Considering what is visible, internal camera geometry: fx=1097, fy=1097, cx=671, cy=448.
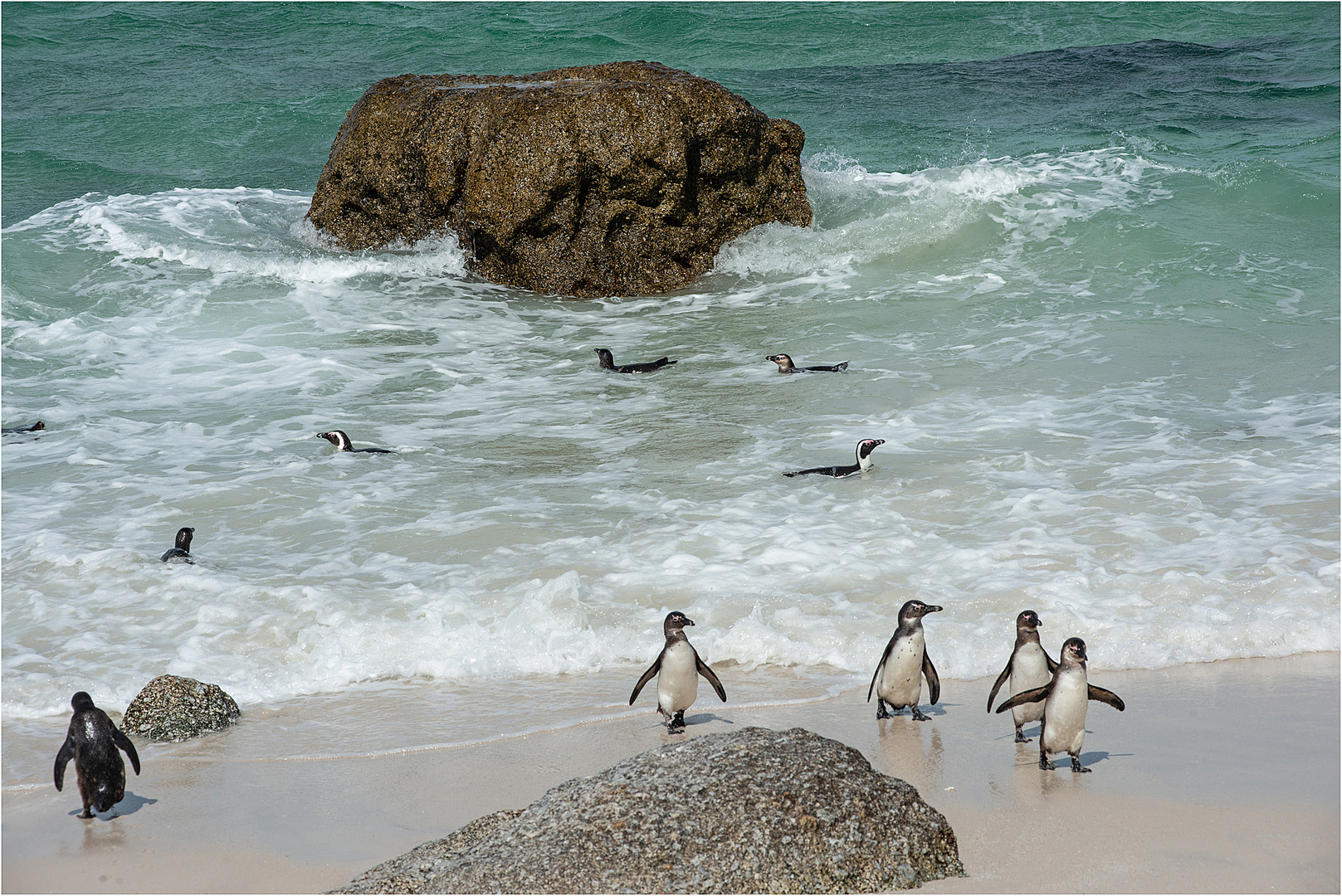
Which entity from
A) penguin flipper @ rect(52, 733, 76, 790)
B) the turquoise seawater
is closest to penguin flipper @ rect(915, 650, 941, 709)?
the turquoise seawater

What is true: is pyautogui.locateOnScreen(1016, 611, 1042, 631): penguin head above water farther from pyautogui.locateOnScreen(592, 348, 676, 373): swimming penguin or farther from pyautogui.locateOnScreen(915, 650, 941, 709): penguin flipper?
pyautogui.locateOnScreen(592, 348, 676, 373): swimming penguin

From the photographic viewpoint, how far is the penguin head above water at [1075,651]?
379 centimetres

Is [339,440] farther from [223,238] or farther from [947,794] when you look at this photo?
[223,238]

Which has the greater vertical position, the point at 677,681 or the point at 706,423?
the point at 677,681

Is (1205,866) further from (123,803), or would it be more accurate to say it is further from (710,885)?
(123,803)

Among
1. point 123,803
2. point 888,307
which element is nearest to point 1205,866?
point 123,803

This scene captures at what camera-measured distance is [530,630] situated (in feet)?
17.0

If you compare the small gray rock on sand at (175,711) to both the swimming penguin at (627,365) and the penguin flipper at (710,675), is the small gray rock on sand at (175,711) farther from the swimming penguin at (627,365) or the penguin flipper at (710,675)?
the swimming penguin at (627,365)

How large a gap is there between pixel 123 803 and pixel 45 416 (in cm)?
604

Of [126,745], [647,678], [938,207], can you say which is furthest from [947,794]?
[938,207]

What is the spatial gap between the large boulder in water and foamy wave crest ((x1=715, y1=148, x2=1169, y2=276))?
1.32 feet

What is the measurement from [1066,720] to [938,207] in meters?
10.6

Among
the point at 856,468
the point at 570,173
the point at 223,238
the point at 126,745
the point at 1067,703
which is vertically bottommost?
the point at 856,468

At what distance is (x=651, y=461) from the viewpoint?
746 cm
